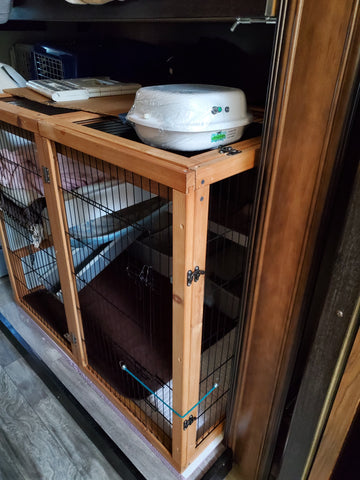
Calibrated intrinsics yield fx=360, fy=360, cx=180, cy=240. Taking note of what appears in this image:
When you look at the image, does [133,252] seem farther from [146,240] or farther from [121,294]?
[121,294]

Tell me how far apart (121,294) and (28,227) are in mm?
485

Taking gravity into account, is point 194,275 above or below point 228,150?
below

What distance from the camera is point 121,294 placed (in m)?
1.60

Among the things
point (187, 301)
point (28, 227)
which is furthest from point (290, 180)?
point (28, 227)

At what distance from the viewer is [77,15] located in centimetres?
122

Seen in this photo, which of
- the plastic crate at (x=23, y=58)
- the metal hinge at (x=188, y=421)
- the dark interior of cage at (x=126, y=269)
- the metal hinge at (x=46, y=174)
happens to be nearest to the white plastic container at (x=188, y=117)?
the dark interior of cage at (x=126, y=269)

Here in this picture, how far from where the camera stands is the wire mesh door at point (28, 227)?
138 centimetres

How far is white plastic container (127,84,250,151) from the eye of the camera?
2.55ft

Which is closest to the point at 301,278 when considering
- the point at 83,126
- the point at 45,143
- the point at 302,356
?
the point at 302,356

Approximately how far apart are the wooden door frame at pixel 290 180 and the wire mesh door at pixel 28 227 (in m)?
0.88

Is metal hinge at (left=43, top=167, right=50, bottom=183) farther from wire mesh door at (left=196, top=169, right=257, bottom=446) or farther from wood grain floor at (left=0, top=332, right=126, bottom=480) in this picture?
wood grain floor at (left=0, top=332, right=126, bottom=480)

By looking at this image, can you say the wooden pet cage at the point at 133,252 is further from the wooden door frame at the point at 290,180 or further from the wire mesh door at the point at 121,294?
the wooden door frame at the point at 290,180

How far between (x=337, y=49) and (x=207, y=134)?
0.29 m

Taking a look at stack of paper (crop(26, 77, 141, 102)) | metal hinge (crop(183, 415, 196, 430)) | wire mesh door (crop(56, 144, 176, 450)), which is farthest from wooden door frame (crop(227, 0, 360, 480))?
stack of paper (crop(26, 77, 141, 102))
